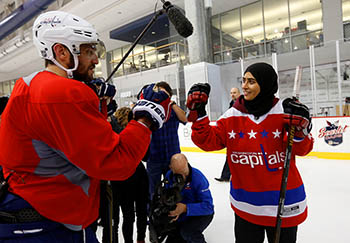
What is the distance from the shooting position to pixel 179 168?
2.08m

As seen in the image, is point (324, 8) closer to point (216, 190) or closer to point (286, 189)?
point (216, 190)

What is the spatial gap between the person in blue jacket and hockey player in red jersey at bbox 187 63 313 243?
0.54 metres

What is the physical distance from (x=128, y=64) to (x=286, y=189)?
11.6m

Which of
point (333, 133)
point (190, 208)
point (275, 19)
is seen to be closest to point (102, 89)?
point (190, 208)

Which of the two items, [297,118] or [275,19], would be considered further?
[275,19]

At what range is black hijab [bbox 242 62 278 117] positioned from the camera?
1.40 m

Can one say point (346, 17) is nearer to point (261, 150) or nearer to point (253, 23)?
point (253, 23)

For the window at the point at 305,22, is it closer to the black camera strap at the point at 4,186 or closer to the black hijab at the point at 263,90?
the black hijab at the point at 263,90

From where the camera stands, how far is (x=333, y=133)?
17.6 feet

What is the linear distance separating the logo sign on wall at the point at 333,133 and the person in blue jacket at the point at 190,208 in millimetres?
4560

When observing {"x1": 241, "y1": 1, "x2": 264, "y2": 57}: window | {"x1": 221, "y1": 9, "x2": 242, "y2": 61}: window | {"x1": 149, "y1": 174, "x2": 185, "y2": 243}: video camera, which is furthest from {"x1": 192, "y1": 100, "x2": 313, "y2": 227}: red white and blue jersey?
{"x1": 221, "y1": 9, "x2": 242, "y2": 61}: window

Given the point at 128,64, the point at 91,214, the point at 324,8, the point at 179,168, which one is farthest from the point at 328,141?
the point at 128,64

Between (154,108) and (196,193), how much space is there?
135 centimetres

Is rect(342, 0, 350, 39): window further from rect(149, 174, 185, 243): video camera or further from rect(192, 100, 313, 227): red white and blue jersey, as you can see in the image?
rect(149, 174, 185, 243): video camera
